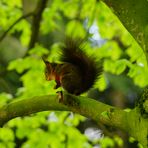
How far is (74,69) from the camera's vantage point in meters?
1.74

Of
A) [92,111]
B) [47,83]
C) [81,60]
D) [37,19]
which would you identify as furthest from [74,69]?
[37,19]

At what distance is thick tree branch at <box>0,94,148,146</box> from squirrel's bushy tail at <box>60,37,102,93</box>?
0.17 m

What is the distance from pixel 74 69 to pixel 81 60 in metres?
0.05

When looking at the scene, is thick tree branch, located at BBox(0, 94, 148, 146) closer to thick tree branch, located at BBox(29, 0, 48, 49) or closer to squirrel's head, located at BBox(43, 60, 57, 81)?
squirrel's head, located at BBox(43, 60, 57, 81)

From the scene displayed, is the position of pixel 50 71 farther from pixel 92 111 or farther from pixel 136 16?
pixel 136 16

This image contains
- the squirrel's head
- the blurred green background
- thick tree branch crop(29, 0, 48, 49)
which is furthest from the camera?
thick tree branch crop(29, 0, 48, 49)

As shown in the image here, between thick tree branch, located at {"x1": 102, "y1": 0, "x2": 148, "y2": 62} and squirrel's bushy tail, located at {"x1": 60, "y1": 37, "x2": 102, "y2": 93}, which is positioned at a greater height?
thick tree branch, located at {"x1": 102, "y1": 0, "x2": 148, "y2": 62}

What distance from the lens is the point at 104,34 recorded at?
4688 mm

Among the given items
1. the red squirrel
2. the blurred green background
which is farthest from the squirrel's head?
the blurred green background

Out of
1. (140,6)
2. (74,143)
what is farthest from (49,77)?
(74,143)

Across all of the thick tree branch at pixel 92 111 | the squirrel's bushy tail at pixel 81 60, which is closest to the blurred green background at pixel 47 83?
the squirrel's bushy tail at pixel 81 60

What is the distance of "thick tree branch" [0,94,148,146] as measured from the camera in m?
1.55

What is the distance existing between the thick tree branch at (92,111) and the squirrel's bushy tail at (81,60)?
0.55 feet

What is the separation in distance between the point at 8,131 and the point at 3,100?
393 mm
